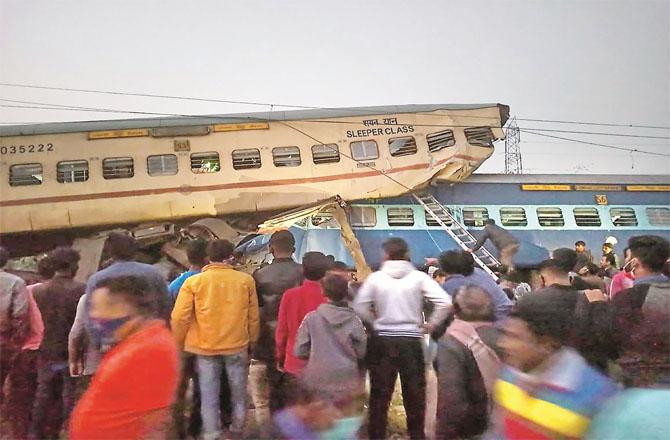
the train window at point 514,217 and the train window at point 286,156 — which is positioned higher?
the train window at point 286,156

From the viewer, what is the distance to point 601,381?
69.9 inches

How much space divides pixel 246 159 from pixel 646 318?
5698mm

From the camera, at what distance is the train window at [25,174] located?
645 cm

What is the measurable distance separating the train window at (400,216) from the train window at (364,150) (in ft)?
2.70

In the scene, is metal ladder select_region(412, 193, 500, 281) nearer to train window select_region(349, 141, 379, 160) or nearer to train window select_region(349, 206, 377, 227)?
train window select_region(349, 206, 377, 227)

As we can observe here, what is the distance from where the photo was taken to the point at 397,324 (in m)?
3.22

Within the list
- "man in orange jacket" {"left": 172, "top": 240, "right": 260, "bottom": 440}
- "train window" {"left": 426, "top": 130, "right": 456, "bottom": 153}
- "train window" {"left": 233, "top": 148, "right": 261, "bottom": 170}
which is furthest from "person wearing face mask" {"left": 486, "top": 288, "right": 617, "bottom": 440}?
"train window" {"left": 426, "top": 130, "right": 456, "bottom": 153}

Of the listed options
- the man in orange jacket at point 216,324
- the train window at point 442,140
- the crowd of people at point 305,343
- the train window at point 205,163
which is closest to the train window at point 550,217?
the train window at point 442,140

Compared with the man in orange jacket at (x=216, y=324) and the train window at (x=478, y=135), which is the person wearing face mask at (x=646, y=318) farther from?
the train window at (x=478, y=135)

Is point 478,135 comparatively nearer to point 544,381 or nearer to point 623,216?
point 623,216

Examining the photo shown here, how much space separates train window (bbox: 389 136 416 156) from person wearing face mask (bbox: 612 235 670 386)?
5131 millimetres

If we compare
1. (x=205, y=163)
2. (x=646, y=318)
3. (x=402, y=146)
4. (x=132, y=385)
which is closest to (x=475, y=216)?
(x=402, y=146)

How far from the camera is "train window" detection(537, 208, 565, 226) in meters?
8.29

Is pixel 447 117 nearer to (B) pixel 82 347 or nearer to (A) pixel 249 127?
(A) pixel 249 127
